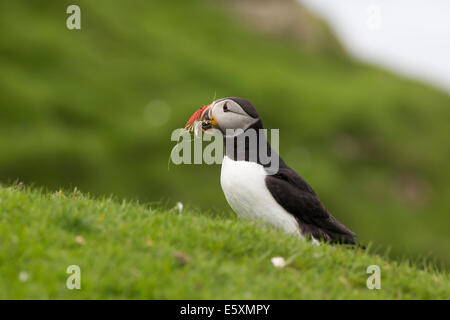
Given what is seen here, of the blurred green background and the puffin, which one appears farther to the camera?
the blurred green background

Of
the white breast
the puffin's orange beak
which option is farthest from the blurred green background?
the white breast

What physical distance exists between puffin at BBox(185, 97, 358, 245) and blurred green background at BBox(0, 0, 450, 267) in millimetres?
9200

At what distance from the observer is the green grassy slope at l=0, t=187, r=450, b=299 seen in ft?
16.3

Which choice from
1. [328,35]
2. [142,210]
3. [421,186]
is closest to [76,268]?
[142,210]

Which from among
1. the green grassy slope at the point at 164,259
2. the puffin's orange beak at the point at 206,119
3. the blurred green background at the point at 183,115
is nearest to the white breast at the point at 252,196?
the green grassy slope at the point at 164,259

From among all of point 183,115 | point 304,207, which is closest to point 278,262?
point 304,207

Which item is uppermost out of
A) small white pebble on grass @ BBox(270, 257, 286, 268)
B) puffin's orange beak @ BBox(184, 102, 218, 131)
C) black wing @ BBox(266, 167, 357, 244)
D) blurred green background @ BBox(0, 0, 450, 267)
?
blurred green background @ BBox(0, 0, 450, 267)

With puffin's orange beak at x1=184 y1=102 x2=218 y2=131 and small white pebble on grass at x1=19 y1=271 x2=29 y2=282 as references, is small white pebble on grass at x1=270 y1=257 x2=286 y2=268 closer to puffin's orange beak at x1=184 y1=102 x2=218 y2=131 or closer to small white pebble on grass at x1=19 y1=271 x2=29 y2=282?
puffin's orange beak at x1=184 y1=102 x2=218 y2=131

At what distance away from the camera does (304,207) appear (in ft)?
21.8

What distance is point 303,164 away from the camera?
2056cm

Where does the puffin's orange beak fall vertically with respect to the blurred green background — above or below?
below

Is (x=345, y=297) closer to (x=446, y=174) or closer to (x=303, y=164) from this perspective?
(x=303, y=164)

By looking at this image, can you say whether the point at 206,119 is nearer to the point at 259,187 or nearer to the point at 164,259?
the point at 259,187

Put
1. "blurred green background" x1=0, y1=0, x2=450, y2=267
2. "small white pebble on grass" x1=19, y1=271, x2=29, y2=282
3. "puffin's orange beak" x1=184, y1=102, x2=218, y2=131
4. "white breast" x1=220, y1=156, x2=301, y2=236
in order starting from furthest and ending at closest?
"blurred green background" x1=0, y1=0, x2=450, y2=267 < "puffin's orange beak" x1=184, y1=102, x2=218, y2=131 < "white breast" x1=220, y1=156, x2=301, y2=236 < "small white pebble on grass" x1=19, y1=271, x2=29, y2=282
